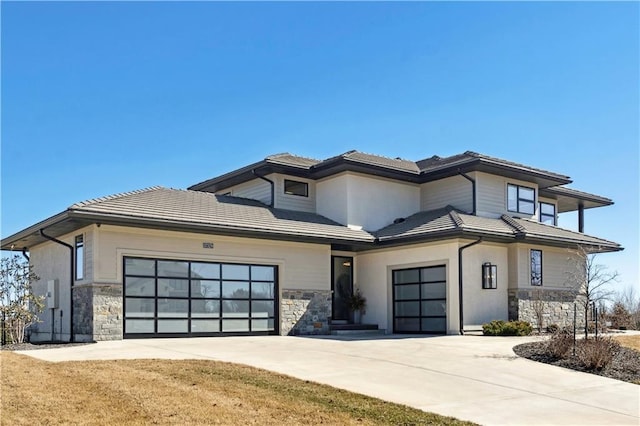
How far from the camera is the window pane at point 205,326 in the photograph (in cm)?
1889

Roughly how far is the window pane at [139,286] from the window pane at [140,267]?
172 millimetres

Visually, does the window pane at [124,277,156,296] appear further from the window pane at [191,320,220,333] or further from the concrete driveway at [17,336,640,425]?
the concrete driveway at [17,336,640,425]

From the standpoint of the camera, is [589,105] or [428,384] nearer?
[428,384]

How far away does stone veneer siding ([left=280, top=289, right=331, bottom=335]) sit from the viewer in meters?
20.5

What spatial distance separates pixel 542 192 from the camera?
26.5m

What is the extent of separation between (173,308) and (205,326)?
1.20m

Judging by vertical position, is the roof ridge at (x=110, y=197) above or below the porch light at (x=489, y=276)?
above

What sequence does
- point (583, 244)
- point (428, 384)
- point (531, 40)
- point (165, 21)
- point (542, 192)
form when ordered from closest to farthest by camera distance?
point (428, 384), point (165, 21), point (531, 40), point (583, 244), point (542, 192)

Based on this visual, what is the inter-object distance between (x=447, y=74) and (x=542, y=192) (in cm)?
1125

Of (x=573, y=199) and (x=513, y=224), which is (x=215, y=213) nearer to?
(x=513, y=224)

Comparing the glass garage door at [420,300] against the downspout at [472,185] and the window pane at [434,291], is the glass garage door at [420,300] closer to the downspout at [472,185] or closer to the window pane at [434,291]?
the window pane at [434,291]

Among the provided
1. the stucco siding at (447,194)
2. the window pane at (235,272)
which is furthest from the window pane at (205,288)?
the stucco siding at (447,194)

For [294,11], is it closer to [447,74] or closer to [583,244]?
[447,74]

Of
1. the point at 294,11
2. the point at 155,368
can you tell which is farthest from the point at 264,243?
the point at 155,368
